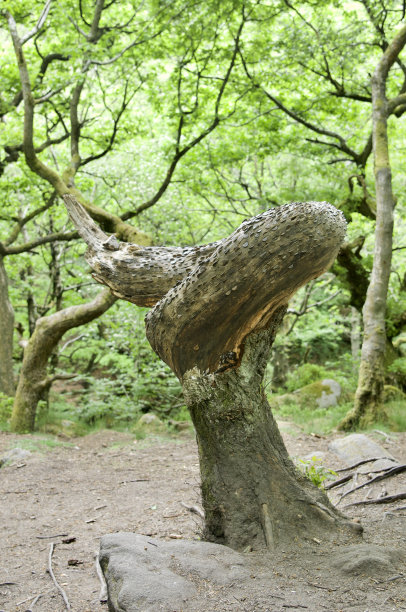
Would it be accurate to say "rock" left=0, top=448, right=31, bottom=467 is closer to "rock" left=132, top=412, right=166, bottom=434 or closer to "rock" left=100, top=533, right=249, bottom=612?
"rock" left=132, top=412, right=166, bottom=434

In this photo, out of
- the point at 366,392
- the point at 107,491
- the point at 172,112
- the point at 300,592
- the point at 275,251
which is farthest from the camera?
the point at 172,112

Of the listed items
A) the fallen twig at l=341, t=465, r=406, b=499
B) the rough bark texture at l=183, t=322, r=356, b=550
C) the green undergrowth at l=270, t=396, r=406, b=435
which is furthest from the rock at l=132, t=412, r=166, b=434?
the rough bark texture at l=183, t=322, r=356, b=550

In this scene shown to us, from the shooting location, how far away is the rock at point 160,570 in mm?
2729

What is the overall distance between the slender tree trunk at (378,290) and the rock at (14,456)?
202 inches

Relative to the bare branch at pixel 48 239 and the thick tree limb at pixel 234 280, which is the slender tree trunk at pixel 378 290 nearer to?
the thick tree limb at pixel 234 280

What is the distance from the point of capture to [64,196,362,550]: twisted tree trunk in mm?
3141

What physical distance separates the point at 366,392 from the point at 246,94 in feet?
23.9

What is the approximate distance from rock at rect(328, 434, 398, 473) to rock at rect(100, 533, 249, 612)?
3.44 meters

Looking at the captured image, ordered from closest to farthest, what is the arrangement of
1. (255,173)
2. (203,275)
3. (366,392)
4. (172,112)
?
(203,275), (366,392), (172,112), (255,173)

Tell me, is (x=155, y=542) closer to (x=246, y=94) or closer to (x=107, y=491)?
(x=107, y=491)

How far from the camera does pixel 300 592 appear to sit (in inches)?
113

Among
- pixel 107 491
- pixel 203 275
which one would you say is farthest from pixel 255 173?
pixel 203 275

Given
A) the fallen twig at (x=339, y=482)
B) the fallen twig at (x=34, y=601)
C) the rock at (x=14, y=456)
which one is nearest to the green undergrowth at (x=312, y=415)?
the fallen twig at (x=339, y=482)

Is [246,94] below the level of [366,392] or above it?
above
